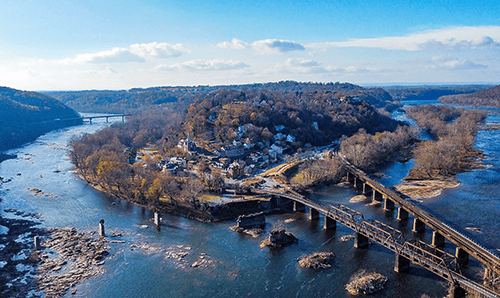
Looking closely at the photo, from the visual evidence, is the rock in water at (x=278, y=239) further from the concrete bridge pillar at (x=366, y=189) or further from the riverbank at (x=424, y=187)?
the riverbank at (x=424, y=187)

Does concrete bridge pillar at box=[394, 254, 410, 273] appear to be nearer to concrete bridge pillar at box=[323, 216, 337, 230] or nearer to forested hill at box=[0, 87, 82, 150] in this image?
concrete bridge pillar at box=[323, 216, 337, 230]

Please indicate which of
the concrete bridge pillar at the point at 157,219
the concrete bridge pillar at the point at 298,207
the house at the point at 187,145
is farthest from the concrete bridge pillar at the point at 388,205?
the house at the point at 187,145

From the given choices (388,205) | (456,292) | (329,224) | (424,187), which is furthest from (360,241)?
(424,187)

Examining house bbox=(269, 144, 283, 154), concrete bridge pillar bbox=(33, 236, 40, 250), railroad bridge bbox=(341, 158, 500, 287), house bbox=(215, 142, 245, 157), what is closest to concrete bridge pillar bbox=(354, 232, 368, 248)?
railroad bridge bbox=(341, 158, 500, 287)

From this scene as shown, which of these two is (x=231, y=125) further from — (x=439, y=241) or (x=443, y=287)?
(x=443, y=287)

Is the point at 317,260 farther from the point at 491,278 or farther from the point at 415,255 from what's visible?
the point at 491,278
